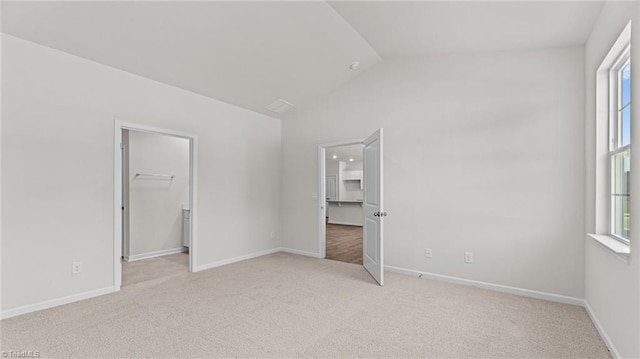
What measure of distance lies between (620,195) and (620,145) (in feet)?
1.35

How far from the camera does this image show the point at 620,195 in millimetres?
2570

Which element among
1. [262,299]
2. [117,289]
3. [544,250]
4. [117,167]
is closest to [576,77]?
[544,250]

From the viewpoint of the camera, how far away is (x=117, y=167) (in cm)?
352

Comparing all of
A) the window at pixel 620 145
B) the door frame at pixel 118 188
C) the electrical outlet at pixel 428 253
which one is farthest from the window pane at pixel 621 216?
the door frame at pixel 118 188

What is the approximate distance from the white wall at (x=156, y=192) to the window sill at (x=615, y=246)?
589 cm

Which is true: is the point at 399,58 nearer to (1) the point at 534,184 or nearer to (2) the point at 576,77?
(2) the point at 576,77

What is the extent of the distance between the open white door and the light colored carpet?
370 millimetres

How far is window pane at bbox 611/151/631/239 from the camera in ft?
8.04

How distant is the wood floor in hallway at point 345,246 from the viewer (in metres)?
5.31

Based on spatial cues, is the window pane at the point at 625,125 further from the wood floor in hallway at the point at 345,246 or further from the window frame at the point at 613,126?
the wood floor in hallway at the point at 345,246

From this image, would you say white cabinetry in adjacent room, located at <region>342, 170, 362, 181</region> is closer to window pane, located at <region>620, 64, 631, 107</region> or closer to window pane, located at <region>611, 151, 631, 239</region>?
window pane, located at <region>611, 151, 631, 239</region>

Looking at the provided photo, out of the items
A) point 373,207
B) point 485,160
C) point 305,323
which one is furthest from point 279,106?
point 305,323

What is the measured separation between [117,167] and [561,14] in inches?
186

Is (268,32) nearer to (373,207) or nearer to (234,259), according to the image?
(373,207)
